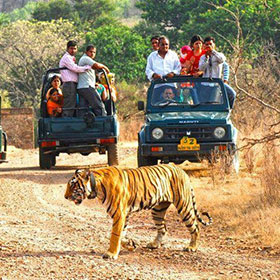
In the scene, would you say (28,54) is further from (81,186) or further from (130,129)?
(81,186)

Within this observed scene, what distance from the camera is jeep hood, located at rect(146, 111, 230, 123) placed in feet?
44.0

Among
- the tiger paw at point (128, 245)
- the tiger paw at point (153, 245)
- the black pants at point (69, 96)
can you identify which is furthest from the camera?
the black pants at point (69, 96)

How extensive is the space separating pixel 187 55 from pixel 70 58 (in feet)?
7.41

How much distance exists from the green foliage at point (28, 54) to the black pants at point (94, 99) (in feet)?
65.7

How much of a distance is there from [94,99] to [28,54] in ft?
98.2

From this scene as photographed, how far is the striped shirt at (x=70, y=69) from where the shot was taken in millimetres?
15234

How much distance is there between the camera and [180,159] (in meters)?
13.7

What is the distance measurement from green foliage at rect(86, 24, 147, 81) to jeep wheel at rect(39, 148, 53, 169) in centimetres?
2515

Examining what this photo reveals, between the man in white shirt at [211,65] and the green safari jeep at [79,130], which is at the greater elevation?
the man in white shirt at [211,65]

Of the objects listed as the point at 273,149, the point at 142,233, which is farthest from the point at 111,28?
the point at 142,233

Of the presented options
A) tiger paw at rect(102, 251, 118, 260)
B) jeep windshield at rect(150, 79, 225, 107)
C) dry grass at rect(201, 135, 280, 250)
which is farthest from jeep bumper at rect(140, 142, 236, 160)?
tiger paw at rect(102, 251, 118, 260)

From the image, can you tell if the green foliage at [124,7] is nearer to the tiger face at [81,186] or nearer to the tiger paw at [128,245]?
the tiger paw at [128,245]

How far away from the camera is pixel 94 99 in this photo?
1545 centimetres

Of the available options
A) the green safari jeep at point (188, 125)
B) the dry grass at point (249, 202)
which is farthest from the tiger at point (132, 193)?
the green safari jeep at point (188, 125)
